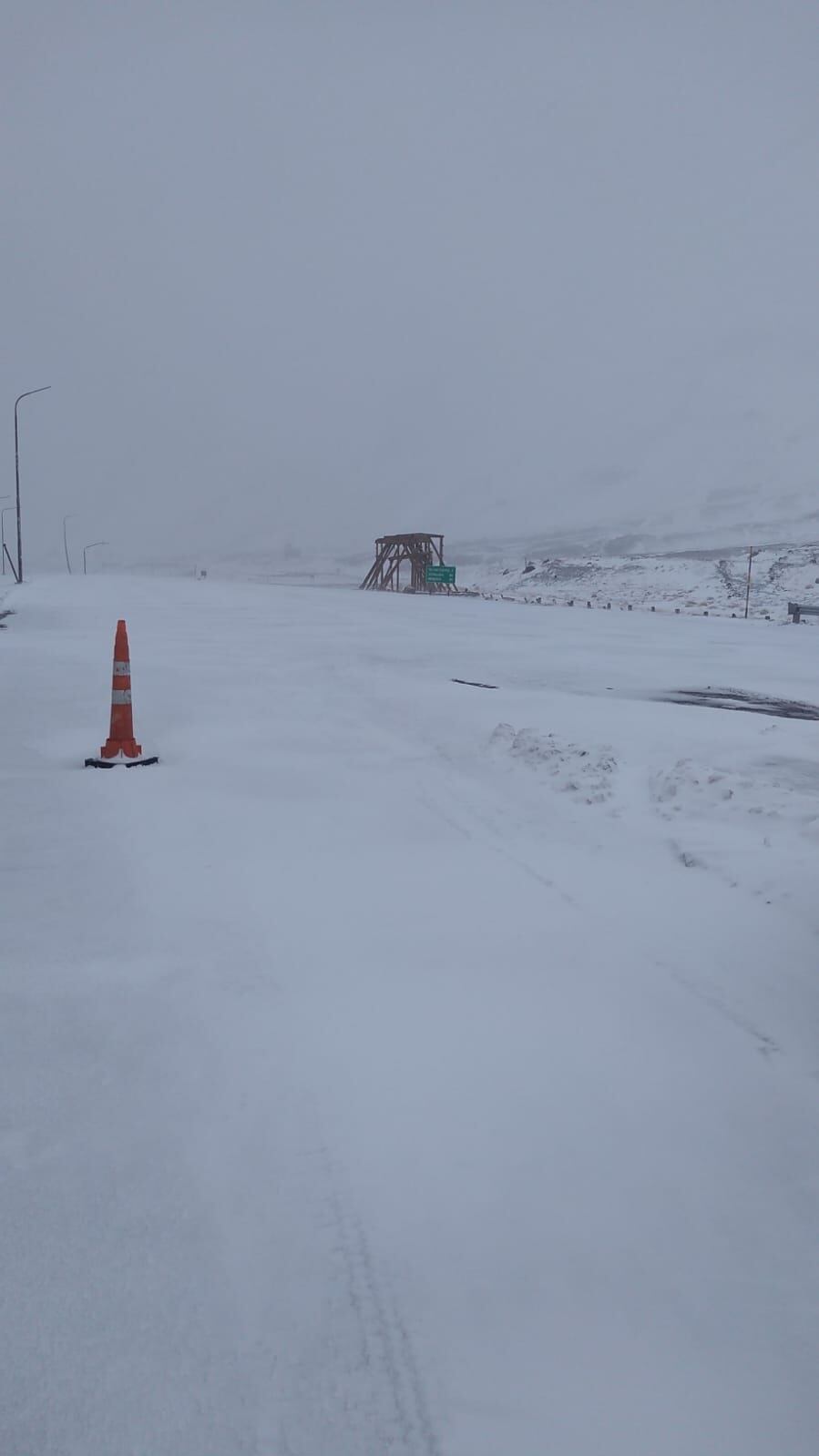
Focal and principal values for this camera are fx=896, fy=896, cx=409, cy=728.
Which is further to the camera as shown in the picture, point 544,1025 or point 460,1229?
point 544,1025

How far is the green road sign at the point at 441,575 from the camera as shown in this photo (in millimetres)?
69000

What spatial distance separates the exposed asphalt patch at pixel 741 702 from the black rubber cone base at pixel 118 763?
5.31 metres

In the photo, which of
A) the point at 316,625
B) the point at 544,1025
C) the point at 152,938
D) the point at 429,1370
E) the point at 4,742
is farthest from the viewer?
the point at 316,625

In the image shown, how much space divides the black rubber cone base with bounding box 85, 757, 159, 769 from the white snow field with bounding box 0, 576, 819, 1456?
410 millimetres

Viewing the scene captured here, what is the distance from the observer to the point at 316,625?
20141 millimetres

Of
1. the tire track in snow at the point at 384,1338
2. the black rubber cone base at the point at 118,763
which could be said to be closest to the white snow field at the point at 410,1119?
the tire track in snow at the point at 384,1338

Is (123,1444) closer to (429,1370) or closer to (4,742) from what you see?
(429,1370)

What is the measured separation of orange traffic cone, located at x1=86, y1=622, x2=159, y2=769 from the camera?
5.70 metres

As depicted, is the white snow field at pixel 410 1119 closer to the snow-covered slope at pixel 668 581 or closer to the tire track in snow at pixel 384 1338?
the tire track in snow at pixel 384 1338

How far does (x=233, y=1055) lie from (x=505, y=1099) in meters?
0.74

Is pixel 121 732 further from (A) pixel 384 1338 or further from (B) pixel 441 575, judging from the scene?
(B) pixel 441 575

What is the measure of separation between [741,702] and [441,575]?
61.1 meters

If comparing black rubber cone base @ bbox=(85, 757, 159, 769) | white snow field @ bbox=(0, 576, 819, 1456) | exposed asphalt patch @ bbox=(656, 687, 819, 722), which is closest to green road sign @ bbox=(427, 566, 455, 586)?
exposed asphalt patch @ bbox=(656, 687, 819, 722)

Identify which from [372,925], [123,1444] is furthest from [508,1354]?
[372,925]
